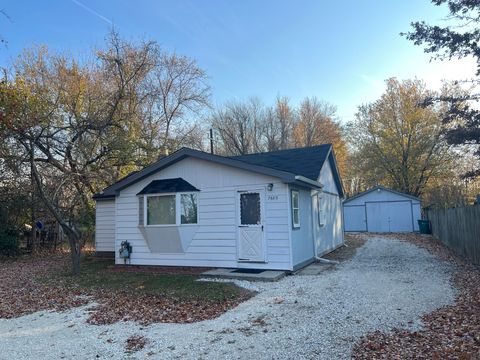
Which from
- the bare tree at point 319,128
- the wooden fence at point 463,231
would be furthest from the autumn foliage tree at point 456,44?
the bare tree at point 319,128

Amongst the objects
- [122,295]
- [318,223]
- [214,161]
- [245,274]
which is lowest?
[122,295]

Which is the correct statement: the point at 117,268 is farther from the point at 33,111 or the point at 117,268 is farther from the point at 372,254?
the point at 372,254

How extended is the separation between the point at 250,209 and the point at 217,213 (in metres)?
0.98

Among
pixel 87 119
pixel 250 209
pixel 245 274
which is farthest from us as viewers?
pixel 87 119

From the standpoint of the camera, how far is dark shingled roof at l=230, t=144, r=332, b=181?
13.0 metres

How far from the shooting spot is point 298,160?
46.2 ft

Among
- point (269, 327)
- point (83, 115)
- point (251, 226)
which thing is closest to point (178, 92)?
point (83, 115)

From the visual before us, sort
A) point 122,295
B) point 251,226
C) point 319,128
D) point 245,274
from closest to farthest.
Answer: point 122,295
point 245,274
point 251,226
point 319,128

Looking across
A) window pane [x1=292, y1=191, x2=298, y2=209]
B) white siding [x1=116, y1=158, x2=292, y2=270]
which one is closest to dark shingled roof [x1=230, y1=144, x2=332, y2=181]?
window pane [x1=292, y1=191, x2=298, y2=209]

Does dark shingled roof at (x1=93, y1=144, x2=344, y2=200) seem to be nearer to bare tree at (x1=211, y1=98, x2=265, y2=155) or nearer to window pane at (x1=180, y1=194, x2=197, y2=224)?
window pane at (x1=180, y1=194, x2=197, y2=224)

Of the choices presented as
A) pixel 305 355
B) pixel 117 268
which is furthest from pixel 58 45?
pixel 305 355

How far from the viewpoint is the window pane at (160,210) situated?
38.1 ft

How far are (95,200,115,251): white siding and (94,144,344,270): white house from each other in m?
2.50

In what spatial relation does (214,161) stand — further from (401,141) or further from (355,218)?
(401,141)
